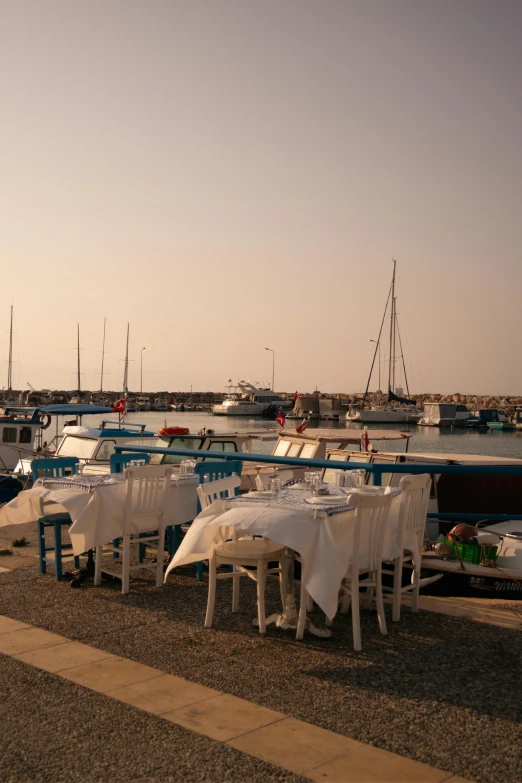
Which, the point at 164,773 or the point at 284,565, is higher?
the point at 284,565

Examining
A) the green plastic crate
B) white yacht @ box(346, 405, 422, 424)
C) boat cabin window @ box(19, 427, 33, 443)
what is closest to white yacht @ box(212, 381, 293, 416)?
white yacht @ box(346, 405, 422, 424)

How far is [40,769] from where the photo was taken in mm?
4004

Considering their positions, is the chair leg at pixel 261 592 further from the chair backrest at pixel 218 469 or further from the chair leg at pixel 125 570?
the chair backrest at pixel 218 469

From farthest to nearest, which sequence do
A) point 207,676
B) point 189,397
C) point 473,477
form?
point 189,397 < point 473,477 < point 207,676

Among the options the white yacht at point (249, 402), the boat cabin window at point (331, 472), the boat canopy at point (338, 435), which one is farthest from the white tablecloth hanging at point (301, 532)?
the white yacht at point (249, 402)

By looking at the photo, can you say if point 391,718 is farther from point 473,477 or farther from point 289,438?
point 289,438

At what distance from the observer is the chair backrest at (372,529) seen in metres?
6.27

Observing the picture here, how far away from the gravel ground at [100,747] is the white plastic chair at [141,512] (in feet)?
9.41

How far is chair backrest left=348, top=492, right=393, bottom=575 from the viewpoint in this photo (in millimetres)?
6270

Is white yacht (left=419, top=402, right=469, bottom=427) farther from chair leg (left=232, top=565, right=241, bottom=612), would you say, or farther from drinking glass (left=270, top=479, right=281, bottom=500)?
chair leg (left=232, top=565, right=241, bottom=612)

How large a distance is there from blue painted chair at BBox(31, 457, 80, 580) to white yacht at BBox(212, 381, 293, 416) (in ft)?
359

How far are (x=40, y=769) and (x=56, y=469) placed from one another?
216 inches

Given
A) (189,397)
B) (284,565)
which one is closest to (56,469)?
(284,565)

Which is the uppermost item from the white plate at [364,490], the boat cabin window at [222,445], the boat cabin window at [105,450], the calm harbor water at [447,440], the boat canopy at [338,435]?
the boat canopy at [338,435]
